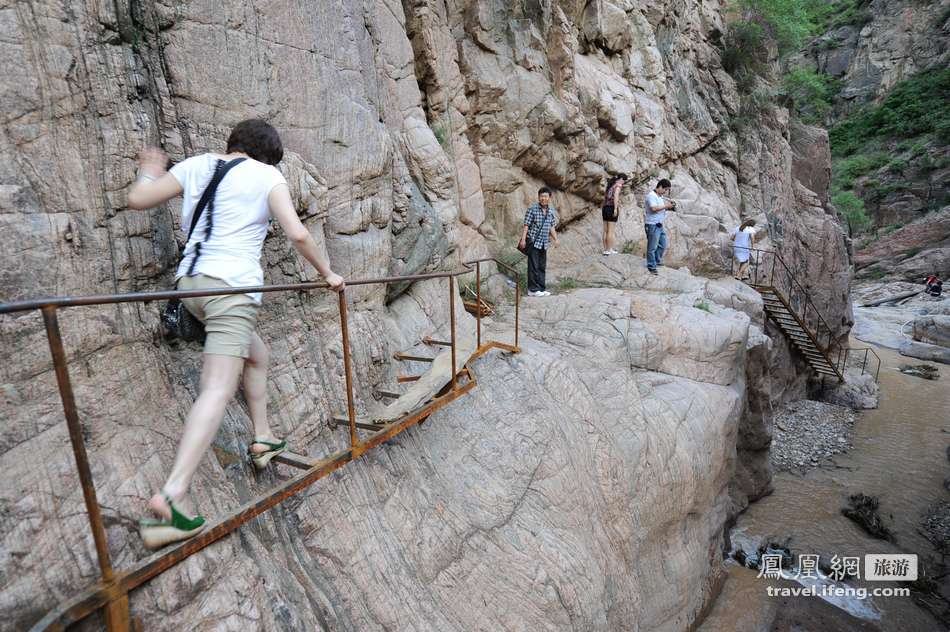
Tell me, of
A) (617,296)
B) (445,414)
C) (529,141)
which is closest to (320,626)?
(445,414)

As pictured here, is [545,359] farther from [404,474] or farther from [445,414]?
[404,474]

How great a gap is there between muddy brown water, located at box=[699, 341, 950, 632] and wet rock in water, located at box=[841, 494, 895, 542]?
146mm

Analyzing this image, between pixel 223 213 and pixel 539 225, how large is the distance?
6.18 m

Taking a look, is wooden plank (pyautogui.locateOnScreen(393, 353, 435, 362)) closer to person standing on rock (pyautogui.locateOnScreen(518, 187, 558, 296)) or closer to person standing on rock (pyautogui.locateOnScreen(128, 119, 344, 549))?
person standing on rock (pyautogui.locateOnScreen(128, 119, 344, 549))

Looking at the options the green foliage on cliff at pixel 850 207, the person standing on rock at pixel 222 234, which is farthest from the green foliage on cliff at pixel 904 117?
the person standing on rock at pixel 222 234

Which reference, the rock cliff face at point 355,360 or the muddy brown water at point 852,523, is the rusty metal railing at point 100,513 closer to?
the rock cliff face at point 355,360

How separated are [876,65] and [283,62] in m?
57.4

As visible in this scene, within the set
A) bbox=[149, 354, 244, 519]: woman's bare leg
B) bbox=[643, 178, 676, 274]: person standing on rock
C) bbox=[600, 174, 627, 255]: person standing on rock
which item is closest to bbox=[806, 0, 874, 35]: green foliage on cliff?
bbox=[643, 178, 676, 274]: person standing on rock

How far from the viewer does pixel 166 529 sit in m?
2.08

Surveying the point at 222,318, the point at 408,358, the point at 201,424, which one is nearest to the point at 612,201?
the point at 408,358

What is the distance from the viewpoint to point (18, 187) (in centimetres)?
233

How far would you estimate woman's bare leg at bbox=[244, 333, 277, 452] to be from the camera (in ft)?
8.97

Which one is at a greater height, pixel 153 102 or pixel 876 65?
pixel 876 65

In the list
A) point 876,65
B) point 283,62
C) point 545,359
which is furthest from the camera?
point 876,65
